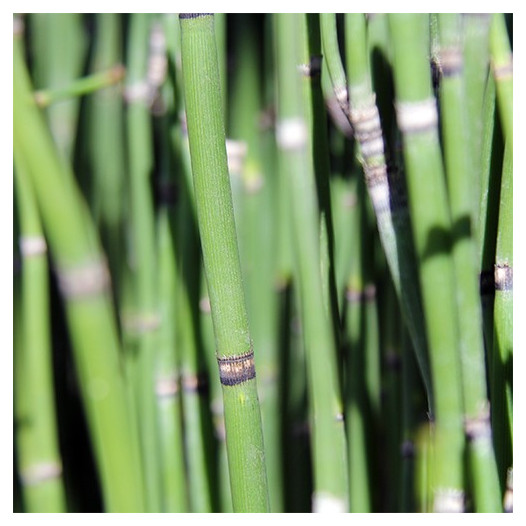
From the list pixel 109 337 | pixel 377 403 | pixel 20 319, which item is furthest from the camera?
pixel 377 403

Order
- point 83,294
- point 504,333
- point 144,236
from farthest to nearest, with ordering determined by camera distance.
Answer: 1. point 144,236
2. point 504,333
3. point 83,294

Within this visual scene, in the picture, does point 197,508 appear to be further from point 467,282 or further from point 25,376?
point 467,282

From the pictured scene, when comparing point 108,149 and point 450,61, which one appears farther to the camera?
point 108,149

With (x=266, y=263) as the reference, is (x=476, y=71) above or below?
above

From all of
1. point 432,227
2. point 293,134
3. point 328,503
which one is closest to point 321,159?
point 293,134

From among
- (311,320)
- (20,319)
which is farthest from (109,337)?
(20,319)

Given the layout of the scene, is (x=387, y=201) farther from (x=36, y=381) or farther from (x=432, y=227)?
(x=36, y=381)

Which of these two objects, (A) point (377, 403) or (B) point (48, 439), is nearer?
(B) point (48, 439)
